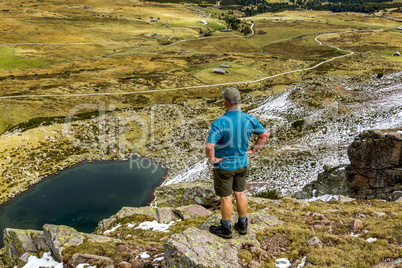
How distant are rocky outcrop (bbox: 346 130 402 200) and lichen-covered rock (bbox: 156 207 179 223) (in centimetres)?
1739

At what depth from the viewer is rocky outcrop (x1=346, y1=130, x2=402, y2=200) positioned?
77.2ft

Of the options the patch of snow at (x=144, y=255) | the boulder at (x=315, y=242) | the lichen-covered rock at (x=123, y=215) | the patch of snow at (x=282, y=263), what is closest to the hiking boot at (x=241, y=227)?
the patch of snow at (x=282, y=263)

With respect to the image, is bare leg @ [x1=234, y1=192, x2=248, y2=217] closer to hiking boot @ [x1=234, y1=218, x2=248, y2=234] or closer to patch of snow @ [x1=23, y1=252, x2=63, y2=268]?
hiking boot @ [x1=234, y1=218, x2=248, y2=234]

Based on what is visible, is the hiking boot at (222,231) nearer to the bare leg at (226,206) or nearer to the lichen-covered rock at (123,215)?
the bare leg at (226,206)

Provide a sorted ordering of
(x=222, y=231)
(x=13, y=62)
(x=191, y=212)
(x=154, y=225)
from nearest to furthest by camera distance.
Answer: (x=222, y=231) < (x=154, y=225) < (x=191, y=212) < (x=13, y=62)

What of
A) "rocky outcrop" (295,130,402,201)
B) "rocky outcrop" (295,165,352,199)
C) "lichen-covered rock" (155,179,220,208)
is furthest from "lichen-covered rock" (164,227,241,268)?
"rocky outcrop" (295,165,352,199)

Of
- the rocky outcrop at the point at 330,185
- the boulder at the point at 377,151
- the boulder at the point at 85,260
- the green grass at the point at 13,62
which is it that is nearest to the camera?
the boulder at the point at 85,260

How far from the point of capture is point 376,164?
81.1ft

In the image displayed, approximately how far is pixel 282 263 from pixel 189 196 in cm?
1370

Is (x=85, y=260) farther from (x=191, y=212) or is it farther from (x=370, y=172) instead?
(x=370, y=172)

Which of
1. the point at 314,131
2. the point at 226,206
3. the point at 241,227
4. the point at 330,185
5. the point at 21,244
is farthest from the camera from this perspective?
the point at 314,131

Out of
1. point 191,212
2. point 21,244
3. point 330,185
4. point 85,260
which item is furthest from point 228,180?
point 330,185

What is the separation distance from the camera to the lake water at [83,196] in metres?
38.8

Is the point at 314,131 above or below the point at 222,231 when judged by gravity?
below
